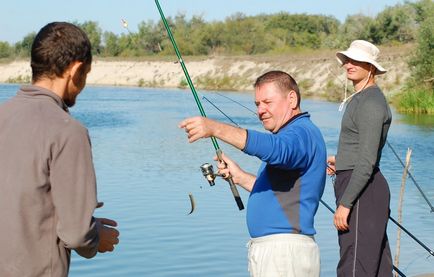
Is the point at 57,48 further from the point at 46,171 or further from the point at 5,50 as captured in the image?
the point at 5,50

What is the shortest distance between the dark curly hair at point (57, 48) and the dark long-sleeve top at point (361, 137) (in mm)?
2244

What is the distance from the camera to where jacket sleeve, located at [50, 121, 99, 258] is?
308cm

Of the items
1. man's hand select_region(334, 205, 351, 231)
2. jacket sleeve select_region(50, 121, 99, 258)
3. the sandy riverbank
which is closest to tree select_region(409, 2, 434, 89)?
the sandy riverbank

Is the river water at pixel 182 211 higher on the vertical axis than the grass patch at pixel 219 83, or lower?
higher

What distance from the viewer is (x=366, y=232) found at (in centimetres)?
521

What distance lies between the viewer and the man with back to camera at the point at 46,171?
10.1ft

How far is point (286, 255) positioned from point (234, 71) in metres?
54.4

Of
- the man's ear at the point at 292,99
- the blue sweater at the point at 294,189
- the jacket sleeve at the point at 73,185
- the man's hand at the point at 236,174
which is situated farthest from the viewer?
the man's hand at the point at 236,174

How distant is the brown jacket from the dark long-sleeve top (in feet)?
7.35

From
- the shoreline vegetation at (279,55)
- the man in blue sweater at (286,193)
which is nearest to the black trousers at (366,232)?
the man in blue sweater at (286,193)

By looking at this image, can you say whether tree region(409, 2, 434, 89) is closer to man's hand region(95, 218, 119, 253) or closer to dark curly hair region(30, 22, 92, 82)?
man's hand region(95, 218, 119, 253)

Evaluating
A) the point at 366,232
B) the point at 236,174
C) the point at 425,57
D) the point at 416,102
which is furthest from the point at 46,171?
the point at 425,57

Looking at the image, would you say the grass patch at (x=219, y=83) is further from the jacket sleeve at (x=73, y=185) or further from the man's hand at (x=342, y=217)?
the jacket sleeve at (x=73, y=185)

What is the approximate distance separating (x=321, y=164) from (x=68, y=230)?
1.56 metres
